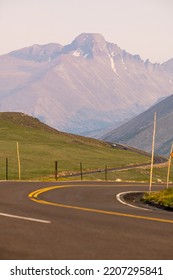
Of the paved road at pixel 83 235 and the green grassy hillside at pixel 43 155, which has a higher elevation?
the green grassy hillside at pixel 43 155

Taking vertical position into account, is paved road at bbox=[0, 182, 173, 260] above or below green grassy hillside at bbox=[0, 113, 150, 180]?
below

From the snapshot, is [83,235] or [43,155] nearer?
[83,235]

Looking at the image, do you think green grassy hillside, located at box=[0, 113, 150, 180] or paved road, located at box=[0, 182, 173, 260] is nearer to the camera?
paved road, located at box=[0, 182, 173, 260]

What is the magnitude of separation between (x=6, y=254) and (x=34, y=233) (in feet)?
8.43

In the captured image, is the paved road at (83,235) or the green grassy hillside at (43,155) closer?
the paved road at (83,235)

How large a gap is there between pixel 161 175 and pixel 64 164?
61.2 feet

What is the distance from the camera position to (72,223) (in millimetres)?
16875

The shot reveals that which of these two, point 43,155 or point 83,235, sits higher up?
point 43,155

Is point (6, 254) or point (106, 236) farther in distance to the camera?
point (106, 236)

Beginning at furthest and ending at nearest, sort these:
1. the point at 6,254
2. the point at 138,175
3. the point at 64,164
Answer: the point at 64,164, the point at 138,175, the point at 6,254
